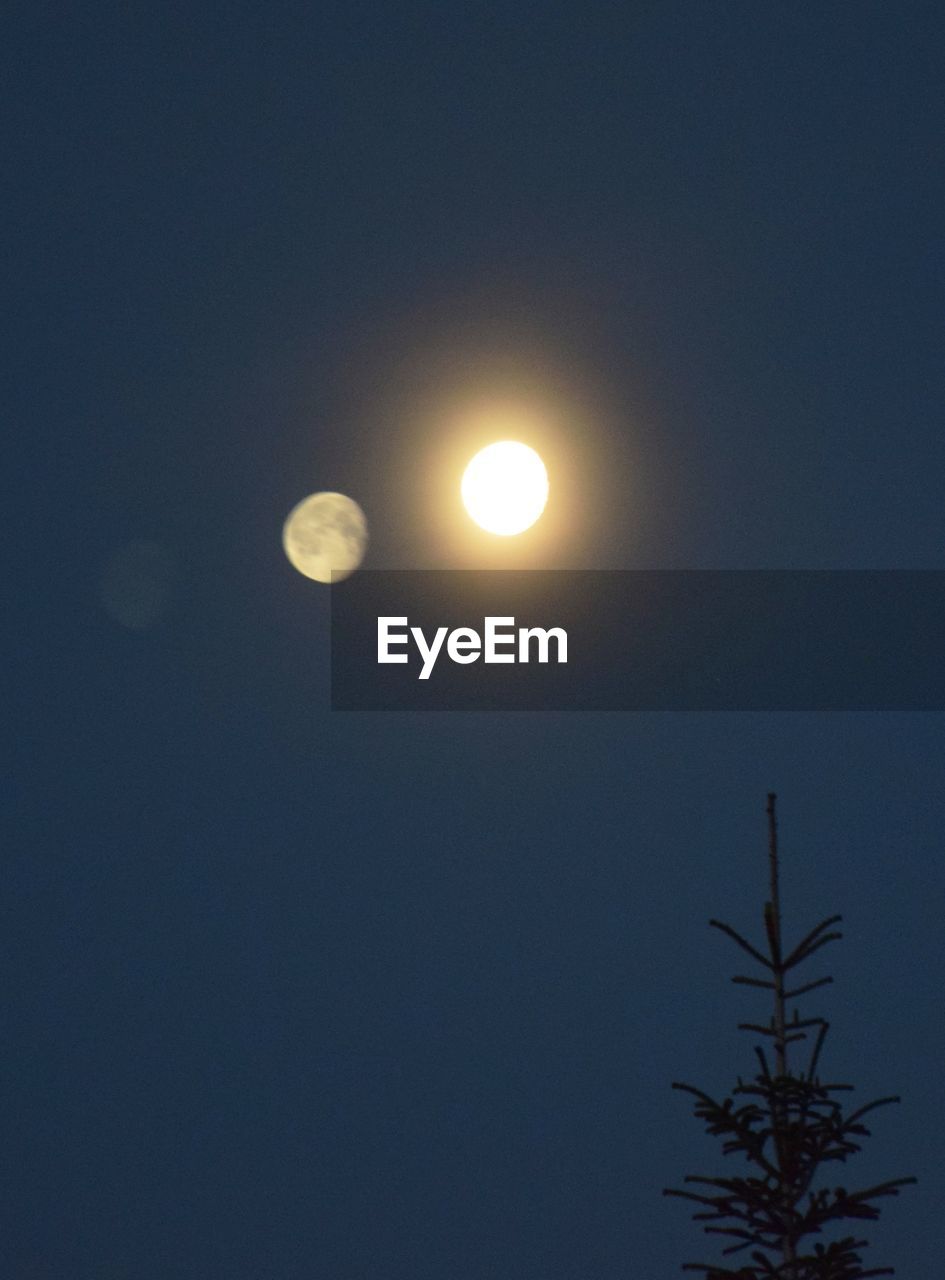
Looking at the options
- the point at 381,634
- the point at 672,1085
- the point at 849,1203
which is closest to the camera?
the point at 672,1085

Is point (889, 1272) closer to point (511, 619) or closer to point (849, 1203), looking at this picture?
point (849, 1203)

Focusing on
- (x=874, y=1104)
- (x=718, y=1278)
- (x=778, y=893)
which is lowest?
(x=718, y=1278)

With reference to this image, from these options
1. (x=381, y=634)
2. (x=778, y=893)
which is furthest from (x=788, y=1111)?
(x=381, y=634)

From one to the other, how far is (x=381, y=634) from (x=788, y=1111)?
16923 millimetres

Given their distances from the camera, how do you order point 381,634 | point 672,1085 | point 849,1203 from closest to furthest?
point 672,1085, point 849,1203, point 381,634

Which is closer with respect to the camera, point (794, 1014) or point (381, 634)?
point (794, 1014)

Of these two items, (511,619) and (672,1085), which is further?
(511,619)

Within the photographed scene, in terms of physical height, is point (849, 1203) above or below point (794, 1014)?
below

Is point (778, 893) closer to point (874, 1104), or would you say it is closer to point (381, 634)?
point (874, 1104)

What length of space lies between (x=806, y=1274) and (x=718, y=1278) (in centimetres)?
46

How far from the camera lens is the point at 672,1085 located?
8.44 metres

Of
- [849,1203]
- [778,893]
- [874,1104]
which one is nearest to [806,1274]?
[849,1203]

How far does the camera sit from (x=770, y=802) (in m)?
8.99

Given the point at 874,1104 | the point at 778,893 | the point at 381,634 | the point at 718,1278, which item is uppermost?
the point at 381,634
